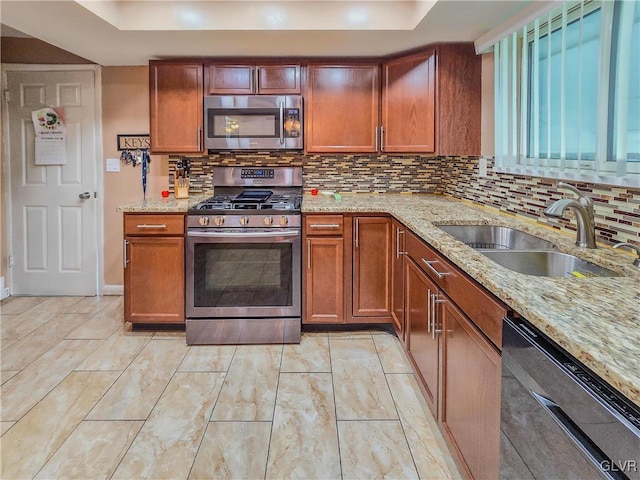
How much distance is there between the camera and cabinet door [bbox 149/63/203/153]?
3.38 m

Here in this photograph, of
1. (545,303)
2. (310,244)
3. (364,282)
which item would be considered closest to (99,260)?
(310,244)

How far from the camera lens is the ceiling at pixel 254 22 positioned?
2.51 metres

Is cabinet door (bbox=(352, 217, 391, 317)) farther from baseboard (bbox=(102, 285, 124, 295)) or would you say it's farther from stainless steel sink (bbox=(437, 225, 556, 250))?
baseboard (bbox=(102, 285, 124, 295))

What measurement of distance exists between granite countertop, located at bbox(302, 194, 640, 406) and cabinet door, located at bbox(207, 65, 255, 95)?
181 centimetres

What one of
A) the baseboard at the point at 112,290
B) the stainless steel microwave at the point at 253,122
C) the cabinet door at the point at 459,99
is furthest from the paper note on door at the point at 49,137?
the cabinet door at the point at 459,99

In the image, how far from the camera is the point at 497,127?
2838mm

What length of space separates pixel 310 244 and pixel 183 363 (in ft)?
3.52

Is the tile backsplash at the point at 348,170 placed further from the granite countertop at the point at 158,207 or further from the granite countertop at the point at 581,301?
the granite countertop at the point at 581,301

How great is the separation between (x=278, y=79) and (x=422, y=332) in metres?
2.16

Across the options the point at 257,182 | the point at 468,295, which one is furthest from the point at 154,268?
the point at 468,295

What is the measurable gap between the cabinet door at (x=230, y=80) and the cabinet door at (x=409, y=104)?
0.99 metres

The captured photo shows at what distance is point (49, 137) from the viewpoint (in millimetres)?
3928

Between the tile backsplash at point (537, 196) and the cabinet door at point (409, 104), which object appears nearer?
the tile backsplash at point (537, 196)

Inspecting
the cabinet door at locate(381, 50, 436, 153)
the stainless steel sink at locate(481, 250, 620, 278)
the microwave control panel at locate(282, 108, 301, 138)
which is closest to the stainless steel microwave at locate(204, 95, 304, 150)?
the microwave control panel at locate(282, 108, 301, 138)
